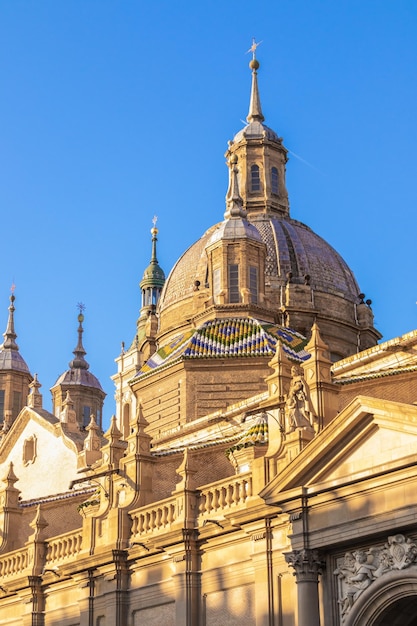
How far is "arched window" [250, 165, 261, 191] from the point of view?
63438mm

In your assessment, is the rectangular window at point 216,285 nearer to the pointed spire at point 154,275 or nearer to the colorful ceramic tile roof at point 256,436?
the colorful ceramic tile roof at point 256,436

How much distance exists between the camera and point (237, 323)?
47.8 metres

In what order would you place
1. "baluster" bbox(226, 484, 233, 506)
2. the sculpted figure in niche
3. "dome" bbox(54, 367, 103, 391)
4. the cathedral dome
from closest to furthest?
the sculpted figure in niche, "baluster" bbox(226, 484, 233, 506), the cathedral dome, "dome" bbox(54, 367, 103, 391)

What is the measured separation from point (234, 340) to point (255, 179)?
61.2 feet

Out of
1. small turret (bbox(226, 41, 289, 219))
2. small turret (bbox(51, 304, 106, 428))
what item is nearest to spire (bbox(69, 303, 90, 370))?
small turret (bbox(51, 304, 106, 428))

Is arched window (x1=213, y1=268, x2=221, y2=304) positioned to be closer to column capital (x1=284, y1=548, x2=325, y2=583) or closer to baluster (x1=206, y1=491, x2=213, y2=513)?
baluster (x1=206, y1=491, x2=213, y2=513)

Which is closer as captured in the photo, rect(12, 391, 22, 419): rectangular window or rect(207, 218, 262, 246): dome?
rect(207, 218, 262, 246): dome

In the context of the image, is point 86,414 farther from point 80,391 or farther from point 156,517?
point 156,517

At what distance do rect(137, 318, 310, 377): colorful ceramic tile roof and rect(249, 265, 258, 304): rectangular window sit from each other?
1.61 meters

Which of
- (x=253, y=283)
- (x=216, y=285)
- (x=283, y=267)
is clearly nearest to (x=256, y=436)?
(x=253, y=283)

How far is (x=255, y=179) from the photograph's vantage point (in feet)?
209

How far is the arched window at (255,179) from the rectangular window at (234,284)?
15118 mm

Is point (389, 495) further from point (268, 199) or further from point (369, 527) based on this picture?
point (268, 199)

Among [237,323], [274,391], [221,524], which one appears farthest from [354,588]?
[237,323]
